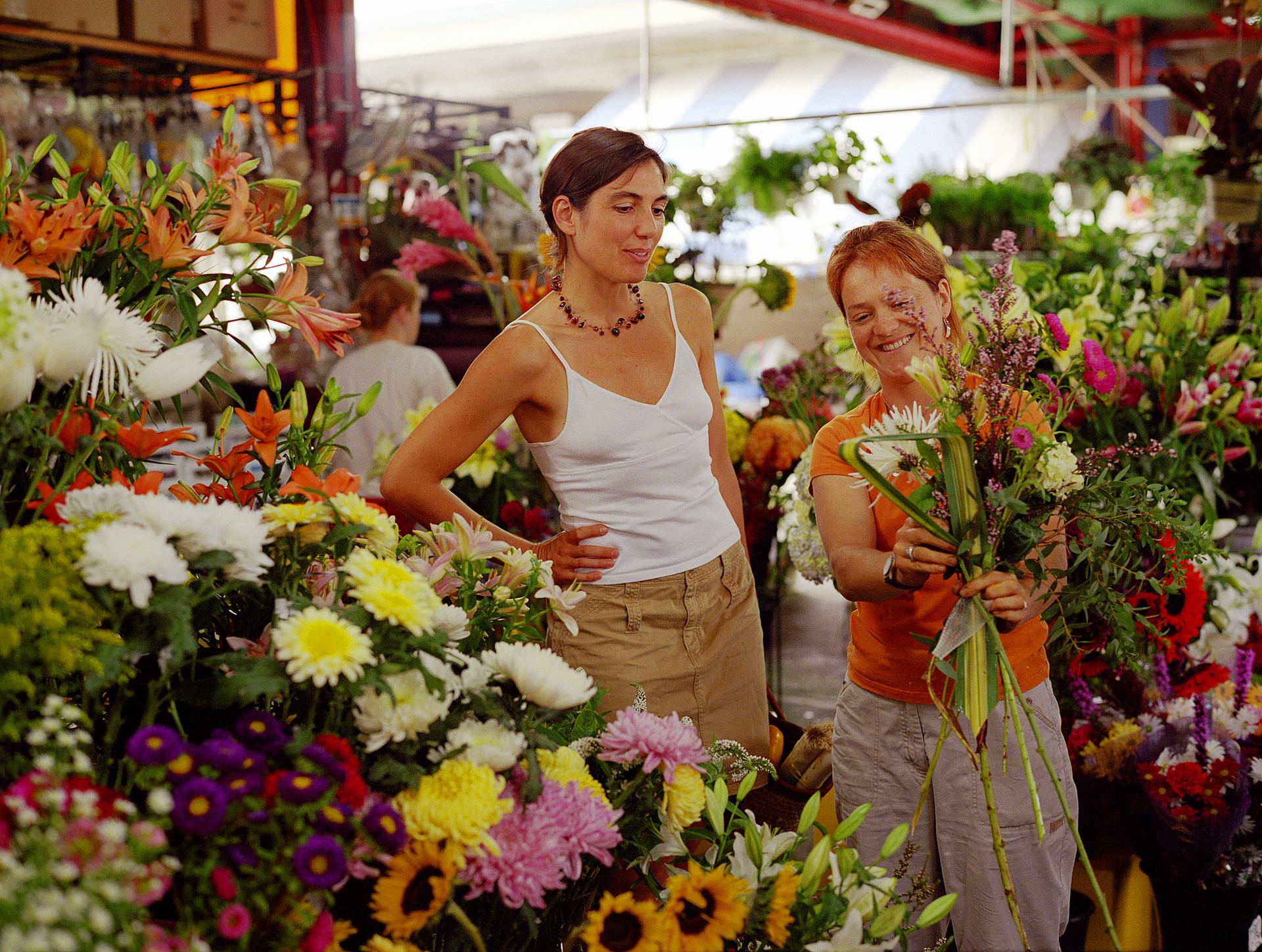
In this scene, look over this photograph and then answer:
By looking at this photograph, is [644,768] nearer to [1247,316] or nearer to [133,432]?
[133,432]

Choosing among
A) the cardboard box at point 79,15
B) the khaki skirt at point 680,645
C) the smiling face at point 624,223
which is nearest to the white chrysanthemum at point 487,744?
the khaki skirt at point 680,645

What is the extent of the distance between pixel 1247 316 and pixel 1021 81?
9914 millimetres

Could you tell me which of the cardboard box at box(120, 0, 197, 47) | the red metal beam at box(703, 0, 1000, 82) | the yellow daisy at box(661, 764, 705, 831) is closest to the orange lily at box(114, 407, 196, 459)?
the yellow daisy at box(661, 764, 705, 831)

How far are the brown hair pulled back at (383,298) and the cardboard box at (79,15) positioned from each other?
1098 mm

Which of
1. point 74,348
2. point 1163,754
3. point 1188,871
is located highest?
point 74,348

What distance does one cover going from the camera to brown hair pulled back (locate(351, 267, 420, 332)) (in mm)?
3457

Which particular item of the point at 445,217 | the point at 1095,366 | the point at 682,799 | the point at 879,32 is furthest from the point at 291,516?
the point at 879,32

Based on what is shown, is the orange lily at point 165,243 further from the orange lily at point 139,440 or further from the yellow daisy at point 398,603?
the yellow daisy at point 398,603

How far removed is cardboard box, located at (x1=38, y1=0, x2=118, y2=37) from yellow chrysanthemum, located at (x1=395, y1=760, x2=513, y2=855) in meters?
3.22

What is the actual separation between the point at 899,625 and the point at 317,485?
78 cm

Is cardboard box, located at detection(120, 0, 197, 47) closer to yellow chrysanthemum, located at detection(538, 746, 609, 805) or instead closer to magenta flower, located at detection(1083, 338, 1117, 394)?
magenta flower, located at detection(1083, 338, 1117, 394)

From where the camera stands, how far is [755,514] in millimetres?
2650

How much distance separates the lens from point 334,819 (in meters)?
0.80

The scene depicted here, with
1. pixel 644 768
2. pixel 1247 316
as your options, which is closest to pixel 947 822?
pixel 644 768
